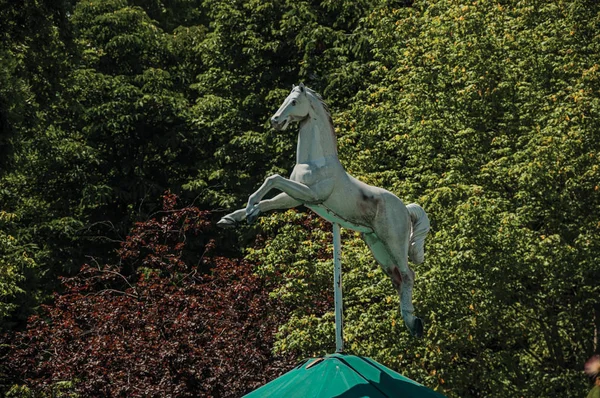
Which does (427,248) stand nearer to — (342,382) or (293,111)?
(293,111)

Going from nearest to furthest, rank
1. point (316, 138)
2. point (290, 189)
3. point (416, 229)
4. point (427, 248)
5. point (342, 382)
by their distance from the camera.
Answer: point (342, 382) → point (290, 189) → point (316, 138) → point (416, 229) → point (427, 248)

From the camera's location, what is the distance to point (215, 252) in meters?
25.2

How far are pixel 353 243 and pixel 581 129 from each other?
3623mm

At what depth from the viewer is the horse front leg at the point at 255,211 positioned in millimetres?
7719

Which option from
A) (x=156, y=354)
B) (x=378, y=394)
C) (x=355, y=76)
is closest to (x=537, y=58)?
(x=355, y=76)

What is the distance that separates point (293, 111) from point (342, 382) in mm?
1960

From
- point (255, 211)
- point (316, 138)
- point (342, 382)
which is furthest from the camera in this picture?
point (316, 138)

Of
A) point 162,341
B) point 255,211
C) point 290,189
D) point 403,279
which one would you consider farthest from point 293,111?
point 162,341

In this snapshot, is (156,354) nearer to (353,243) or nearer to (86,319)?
(86,319)

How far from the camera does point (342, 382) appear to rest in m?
7.39

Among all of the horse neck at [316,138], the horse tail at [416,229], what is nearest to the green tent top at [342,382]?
the horse tail at [416,229]

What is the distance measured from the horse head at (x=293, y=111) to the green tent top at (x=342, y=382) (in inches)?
64.0

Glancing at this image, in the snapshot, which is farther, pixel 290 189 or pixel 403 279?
pixel 403 279

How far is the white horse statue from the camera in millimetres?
7922
